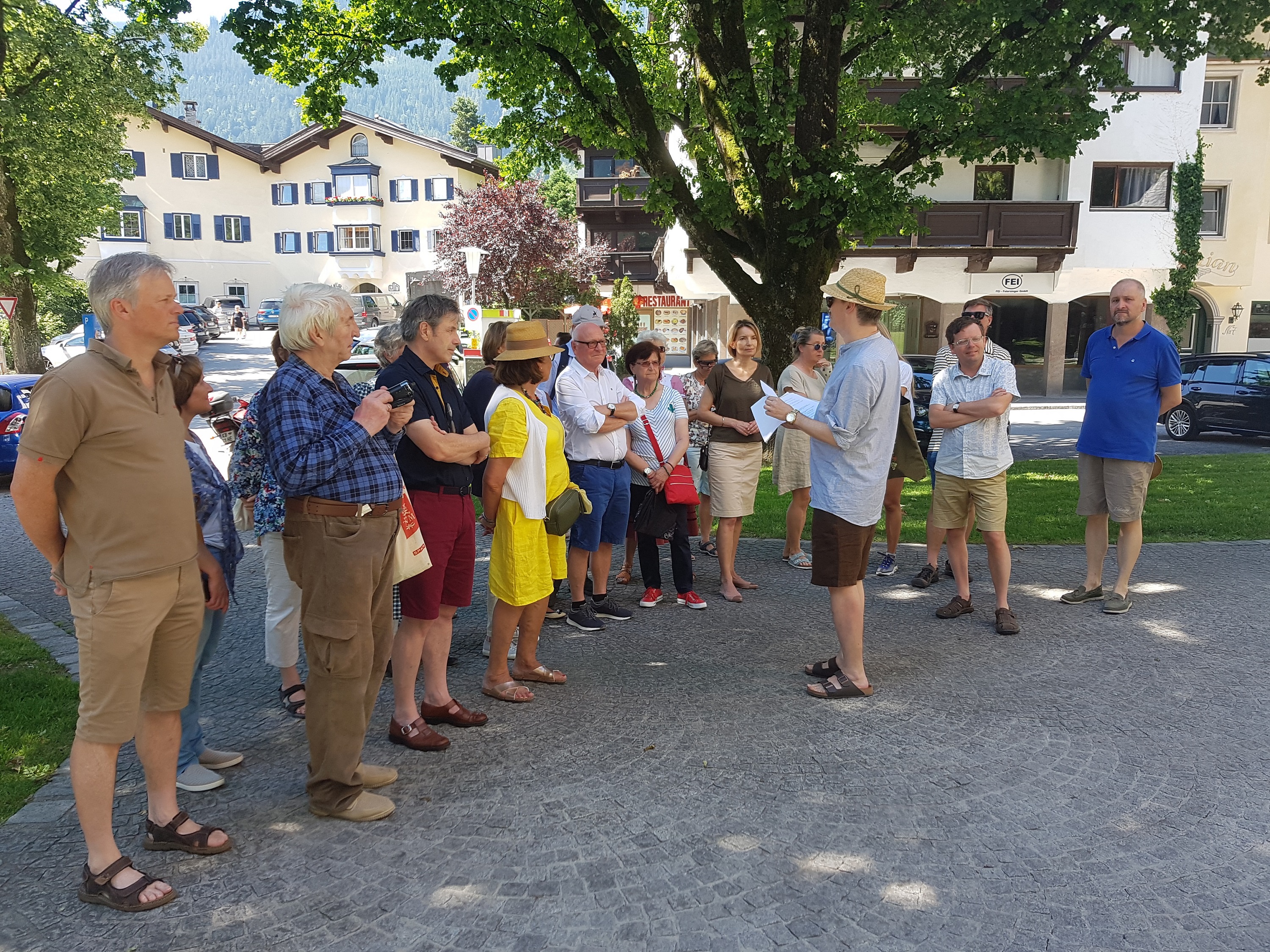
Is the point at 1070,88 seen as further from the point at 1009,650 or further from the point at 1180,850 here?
the point at 1180,850

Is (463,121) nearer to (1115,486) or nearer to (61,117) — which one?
(61,117)

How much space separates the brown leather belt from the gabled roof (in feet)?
176

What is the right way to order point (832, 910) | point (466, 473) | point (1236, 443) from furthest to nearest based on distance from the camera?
1. point (1236, 443)
2. point (466, 473)
3. point (832, 910)

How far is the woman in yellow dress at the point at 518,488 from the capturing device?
489 cm

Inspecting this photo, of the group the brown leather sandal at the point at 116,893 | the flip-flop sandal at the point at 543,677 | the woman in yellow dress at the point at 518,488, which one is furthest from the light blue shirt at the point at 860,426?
the brown leather sandal at the point at 116,893

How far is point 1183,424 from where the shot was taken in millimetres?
19641

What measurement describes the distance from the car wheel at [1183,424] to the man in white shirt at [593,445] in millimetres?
16956

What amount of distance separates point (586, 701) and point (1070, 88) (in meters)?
10.9

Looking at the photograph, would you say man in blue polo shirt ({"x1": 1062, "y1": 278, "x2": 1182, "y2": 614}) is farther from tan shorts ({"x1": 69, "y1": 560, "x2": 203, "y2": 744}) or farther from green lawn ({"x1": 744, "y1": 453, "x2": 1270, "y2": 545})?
tan shorts ({"x1": 69, "y1": 560, "x2": 203, "y2": 744})

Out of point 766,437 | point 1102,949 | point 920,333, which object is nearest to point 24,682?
point 766,437

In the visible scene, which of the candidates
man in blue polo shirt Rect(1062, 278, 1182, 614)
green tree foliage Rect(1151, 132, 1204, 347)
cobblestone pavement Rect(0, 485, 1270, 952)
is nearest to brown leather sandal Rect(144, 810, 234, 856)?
cobblestone pavement Rect(0, 485, 1270, 952)

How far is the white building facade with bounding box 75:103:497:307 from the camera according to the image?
2297 inches

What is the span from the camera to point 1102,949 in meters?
3.08

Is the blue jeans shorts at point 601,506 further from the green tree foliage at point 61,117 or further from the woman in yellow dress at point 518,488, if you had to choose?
the green tree foliage at point 61,117
